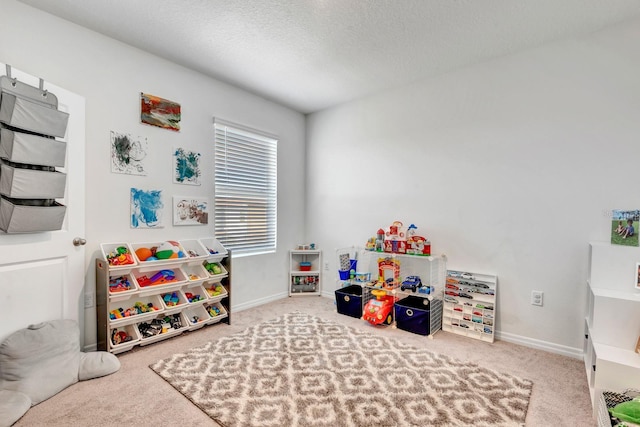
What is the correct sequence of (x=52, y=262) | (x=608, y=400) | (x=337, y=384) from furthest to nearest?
(x=52, y=262) < (x=337, y=384) < (x=608, y=400)

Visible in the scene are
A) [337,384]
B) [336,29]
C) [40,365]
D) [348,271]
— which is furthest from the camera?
[348,271]

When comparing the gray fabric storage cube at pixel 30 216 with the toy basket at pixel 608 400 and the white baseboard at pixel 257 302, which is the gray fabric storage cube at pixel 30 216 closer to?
the white baseboard at pixel 257 302

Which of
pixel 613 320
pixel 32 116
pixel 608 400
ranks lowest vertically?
pixel 608 400

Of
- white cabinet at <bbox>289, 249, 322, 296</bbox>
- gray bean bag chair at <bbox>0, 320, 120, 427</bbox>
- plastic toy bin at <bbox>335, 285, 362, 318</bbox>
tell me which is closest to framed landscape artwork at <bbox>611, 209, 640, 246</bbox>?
plastic toy bin at <bbox>335, 285, 362, 318</bbox>

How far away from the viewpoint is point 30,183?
1885 millimetres

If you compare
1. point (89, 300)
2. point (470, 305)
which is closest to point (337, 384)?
point (470, 305)

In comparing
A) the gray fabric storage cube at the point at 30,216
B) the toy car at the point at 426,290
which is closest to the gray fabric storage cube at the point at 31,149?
the gray fabric storage cube at the point at 30,216

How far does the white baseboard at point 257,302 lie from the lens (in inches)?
135

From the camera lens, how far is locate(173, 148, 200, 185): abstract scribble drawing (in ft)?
9.67

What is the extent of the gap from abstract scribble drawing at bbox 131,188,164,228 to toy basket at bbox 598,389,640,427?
3.34m

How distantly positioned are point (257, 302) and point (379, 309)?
155 cm

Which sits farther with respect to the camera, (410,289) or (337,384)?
(410,289)

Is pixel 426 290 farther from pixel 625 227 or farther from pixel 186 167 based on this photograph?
pixel 186 167

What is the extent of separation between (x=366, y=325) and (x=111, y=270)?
91.7 inches
